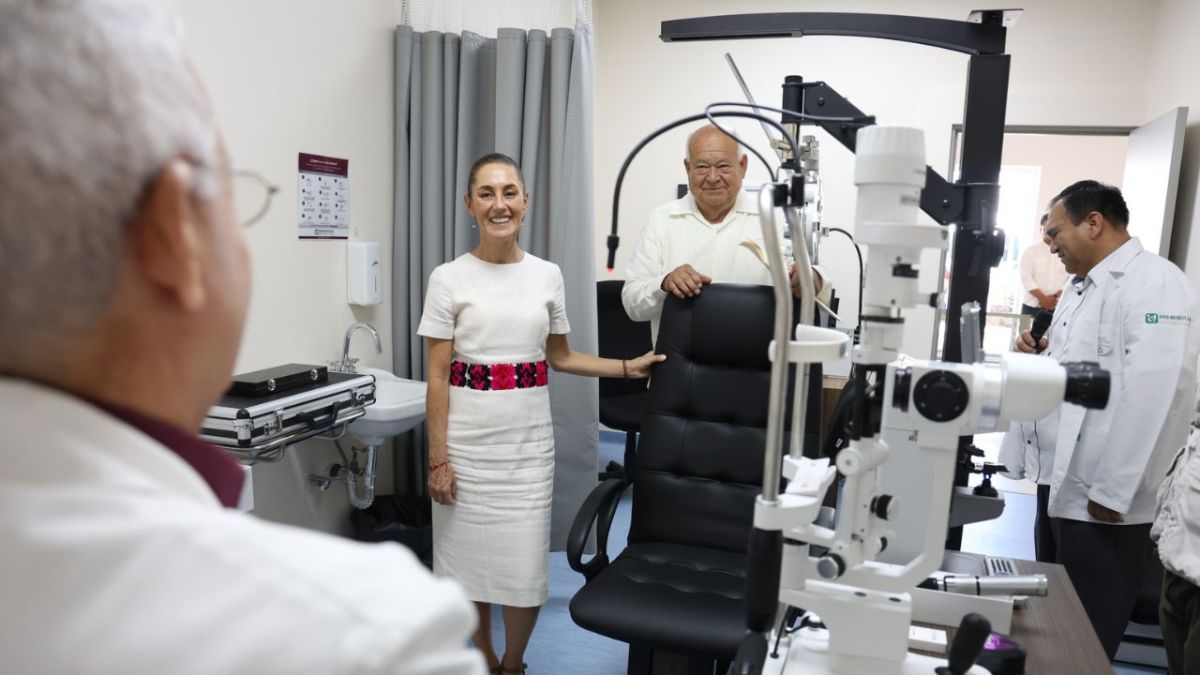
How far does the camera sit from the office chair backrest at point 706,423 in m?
1.98

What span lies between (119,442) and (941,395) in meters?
0.90

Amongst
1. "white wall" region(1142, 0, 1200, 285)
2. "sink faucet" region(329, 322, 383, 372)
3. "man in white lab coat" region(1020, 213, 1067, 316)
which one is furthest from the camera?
"man in white lab coat" region(1020, 213, 1067, 316)

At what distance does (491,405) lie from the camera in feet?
6.94

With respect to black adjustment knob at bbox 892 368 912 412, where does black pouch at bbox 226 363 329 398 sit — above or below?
below

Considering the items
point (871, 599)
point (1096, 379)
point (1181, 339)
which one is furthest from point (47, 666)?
point (1181, 339)

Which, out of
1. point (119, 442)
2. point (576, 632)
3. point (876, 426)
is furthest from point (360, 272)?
point (119, 442)

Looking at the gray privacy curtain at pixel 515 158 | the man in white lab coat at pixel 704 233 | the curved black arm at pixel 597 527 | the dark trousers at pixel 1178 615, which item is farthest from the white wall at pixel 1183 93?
the curved black arm at pixel 597 527

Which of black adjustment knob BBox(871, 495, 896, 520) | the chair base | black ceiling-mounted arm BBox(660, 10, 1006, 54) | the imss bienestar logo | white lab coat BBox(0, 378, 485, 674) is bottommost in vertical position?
the chair base

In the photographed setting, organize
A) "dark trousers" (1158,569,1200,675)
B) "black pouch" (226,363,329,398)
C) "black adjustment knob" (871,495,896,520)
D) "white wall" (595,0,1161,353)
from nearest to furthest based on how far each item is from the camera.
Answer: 1. "black adjustment knob" (871,495,896,520)
2. "dark trousers" (1158,569,1200,675)
3. "black pouch" (226,363,329,398)
4. "white wall" (595,0,1161,353)

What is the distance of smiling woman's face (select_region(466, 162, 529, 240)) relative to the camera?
2.10m

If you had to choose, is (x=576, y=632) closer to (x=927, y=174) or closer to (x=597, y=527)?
(x=597, y=527)

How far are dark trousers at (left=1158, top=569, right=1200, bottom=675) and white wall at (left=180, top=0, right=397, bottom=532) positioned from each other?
7.85 feet

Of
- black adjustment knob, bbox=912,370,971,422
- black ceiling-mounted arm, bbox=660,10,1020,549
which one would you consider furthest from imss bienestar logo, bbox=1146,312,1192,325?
black adjustment knob, bbox=912,370,971,422

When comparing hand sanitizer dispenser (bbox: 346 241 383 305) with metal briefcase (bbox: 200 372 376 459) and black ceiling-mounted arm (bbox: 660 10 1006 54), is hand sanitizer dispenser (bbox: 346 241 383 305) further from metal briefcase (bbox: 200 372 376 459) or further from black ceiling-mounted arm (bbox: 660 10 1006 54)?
black ceiling-mounted arm (bbox: 660 10 1006 54)
